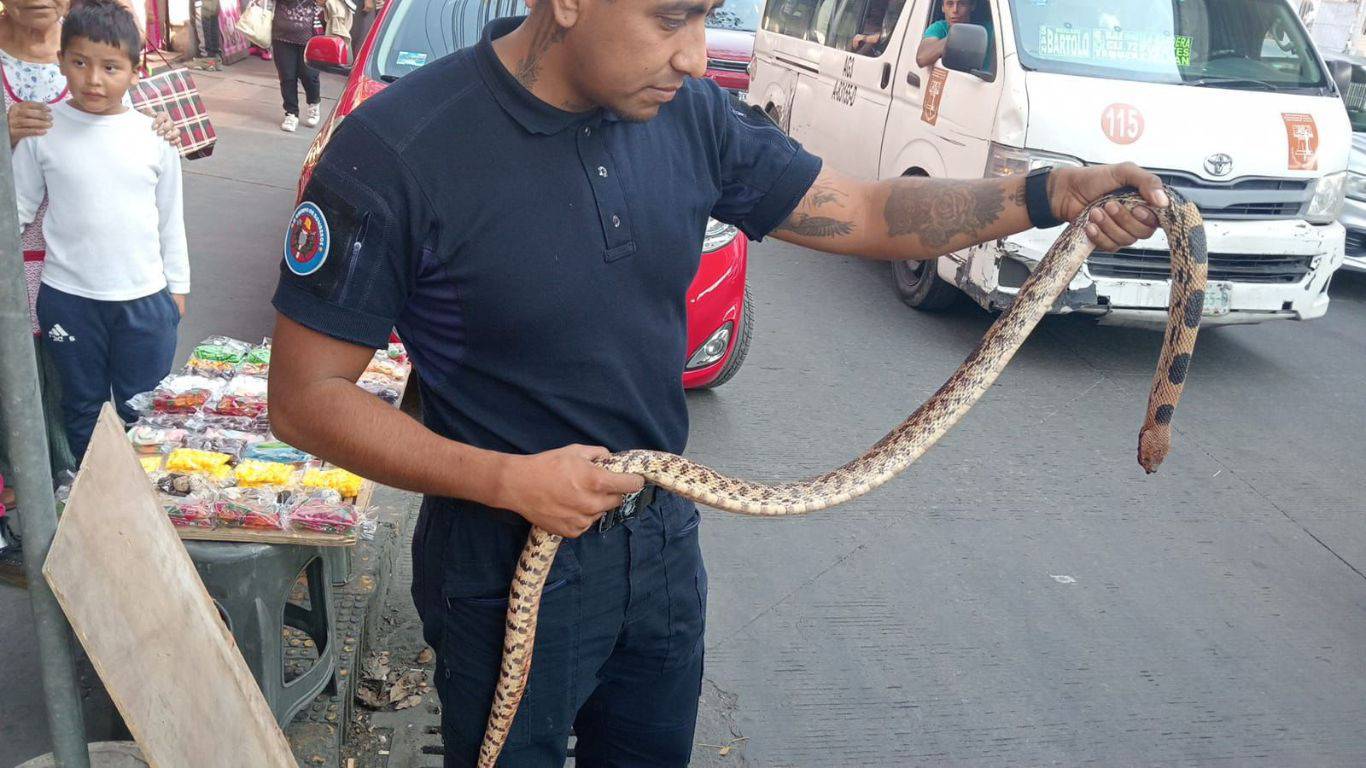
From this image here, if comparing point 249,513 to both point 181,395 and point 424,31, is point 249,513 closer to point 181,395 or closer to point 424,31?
point 181,395

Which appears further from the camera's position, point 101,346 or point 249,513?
point 101,346

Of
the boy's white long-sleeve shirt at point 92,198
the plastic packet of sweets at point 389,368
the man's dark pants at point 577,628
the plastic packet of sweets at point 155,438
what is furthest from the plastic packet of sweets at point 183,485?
the boy's white long-sleeve shirt at point 92,198

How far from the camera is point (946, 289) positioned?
861 cm

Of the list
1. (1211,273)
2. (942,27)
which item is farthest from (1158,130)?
(942,27)

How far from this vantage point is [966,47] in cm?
761

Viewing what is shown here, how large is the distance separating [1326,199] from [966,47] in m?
2.64

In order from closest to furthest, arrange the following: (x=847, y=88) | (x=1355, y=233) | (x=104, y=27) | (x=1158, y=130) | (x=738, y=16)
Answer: (x=104, y=27)
(x=1158, y=130)
(x=847, y=88)
(x=1355, y=233)
(x=738, y=16)

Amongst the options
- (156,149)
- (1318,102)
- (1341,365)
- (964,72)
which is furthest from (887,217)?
(1341,365)

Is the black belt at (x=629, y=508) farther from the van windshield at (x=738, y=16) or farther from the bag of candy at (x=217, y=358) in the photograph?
the van windshield at (x=738, y=16)

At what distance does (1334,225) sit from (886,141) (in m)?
3.15

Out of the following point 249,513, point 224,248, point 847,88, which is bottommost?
point 224,248

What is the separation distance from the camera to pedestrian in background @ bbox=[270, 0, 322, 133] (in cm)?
1305

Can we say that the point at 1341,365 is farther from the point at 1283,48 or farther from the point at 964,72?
the point at 964,72

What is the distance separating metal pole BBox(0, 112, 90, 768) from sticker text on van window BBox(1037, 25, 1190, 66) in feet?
23.2
